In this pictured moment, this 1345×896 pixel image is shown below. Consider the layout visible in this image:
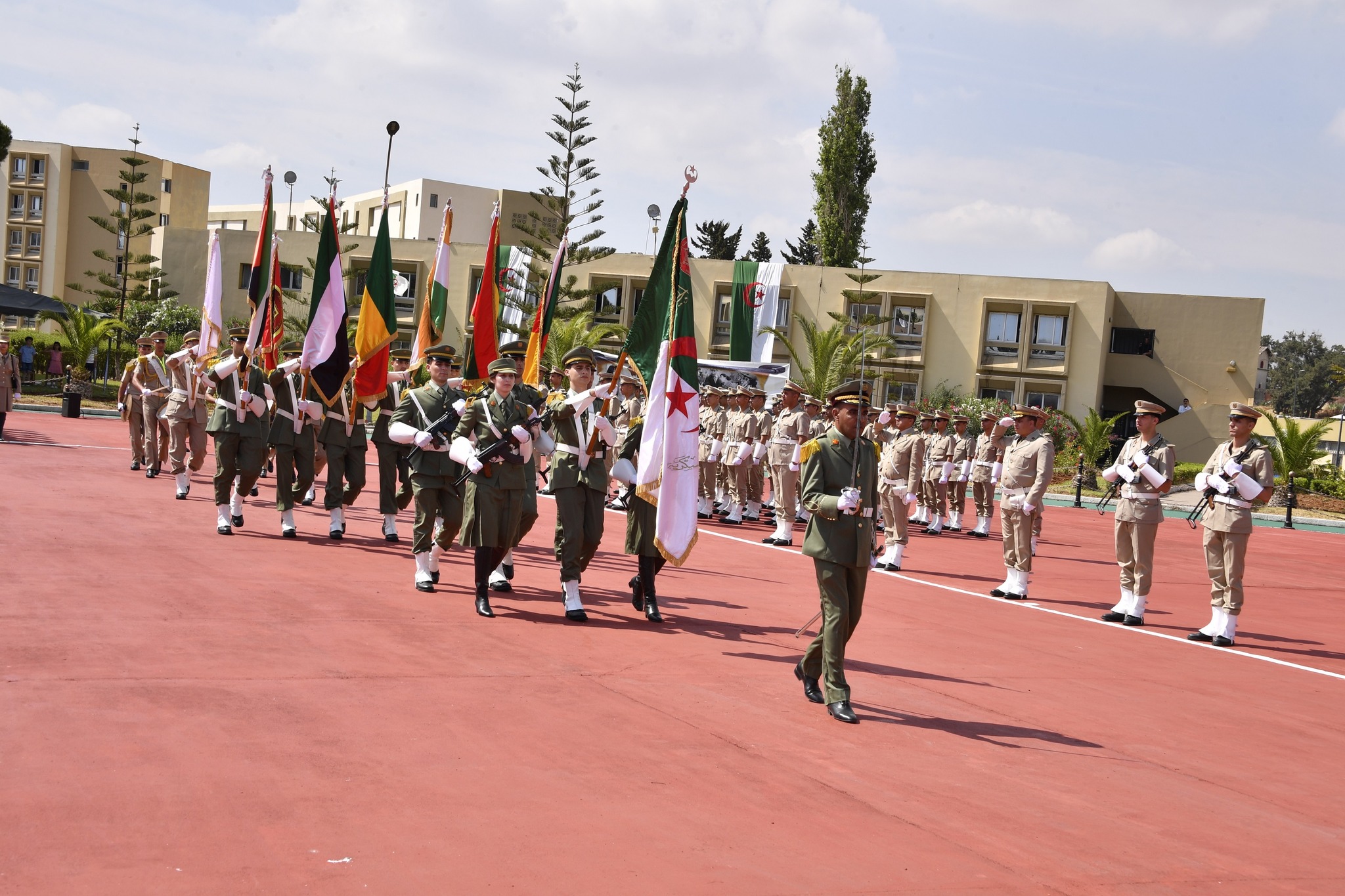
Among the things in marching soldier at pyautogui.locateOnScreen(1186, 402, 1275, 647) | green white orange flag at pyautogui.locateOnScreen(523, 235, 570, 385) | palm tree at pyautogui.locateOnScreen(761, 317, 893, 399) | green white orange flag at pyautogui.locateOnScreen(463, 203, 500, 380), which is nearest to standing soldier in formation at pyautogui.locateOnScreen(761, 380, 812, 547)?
green white orange flag at pyautogui.locateOnScreen(523, 235, 570, 385)

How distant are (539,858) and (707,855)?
0.68 meters

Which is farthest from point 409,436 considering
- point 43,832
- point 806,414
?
point 806,414

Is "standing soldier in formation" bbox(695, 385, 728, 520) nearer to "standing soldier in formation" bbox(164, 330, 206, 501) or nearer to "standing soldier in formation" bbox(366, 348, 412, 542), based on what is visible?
"standing soldier in formation" bbox(366, 348, 412, 542)

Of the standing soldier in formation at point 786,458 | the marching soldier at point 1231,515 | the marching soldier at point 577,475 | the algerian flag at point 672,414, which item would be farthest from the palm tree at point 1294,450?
the marching soldier at point 577,475

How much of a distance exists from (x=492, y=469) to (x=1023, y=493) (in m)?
6.31

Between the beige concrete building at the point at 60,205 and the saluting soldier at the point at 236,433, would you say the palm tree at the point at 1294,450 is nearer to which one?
the saluting soldier at the point at 236,433

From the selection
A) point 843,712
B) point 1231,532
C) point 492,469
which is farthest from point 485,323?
point 1231,532

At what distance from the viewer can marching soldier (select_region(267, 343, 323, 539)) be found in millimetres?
12594

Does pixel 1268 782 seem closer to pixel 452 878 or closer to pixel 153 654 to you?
pixel 452 878

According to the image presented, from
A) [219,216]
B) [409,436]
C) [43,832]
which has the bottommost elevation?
[43,832]

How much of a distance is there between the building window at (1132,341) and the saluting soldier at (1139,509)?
125 feet

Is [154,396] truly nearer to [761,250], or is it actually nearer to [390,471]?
[390,471]

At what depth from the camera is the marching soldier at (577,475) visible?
9414 mm

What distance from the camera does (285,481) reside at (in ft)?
41.2
